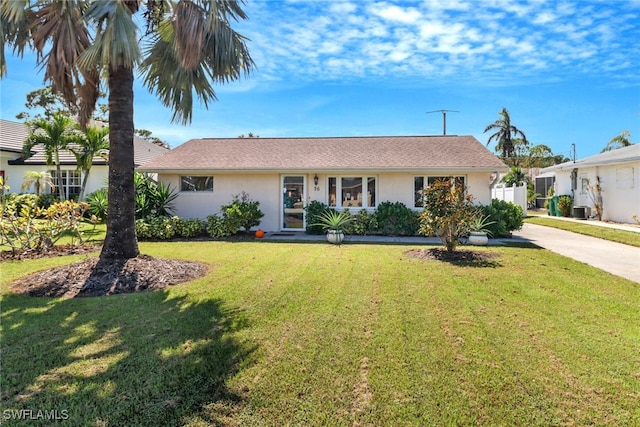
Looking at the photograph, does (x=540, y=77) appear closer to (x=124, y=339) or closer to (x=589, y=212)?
(x=589, y=212)

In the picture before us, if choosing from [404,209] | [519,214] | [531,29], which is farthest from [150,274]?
[519,214]

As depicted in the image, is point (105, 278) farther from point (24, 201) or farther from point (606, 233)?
point (606, 233)

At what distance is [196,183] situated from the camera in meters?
15.1

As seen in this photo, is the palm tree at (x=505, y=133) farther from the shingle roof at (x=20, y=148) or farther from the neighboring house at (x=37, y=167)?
the neighboring house at (x=37, y=167)

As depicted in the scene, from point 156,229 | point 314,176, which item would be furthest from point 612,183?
point 156,229

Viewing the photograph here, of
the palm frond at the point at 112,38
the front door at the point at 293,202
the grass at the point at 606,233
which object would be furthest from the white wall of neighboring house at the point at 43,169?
the grass at the point at 606,233

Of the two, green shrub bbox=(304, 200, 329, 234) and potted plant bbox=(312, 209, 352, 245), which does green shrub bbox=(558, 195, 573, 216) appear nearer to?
potted plant bbox=(312, 209, 352, 245)

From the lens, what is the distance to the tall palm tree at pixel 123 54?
20.4ft

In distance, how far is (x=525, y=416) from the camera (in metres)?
2.73

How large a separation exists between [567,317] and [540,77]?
11.9 meters

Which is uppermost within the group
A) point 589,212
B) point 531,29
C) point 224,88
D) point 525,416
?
point 531,29

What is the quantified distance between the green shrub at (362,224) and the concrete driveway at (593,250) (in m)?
5.48

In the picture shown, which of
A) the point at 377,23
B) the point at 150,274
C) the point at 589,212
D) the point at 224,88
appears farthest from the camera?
the point at 589,212

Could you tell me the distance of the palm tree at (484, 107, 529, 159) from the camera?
134 ft
